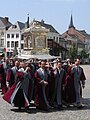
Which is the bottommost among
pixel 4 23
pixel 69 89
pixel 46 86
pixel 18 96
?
pixel 18 96

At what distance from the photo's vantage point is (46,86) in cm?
1272

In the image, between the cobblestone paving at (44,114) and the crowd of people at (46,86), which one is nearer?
the cobblestone paving at (44,114)

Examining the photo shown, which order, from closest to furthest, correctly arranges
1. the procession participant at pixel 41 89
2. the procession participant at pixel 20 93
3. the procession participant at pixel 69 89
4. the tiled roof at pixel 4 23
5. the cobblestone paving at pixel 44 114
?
the cobblestone paving at pixel 44 114
the procession participant at pixel 20 93
the procession participant at pixel 41 89
the procession participant at pixel 69 89
the tiled roof at pixel 4 23

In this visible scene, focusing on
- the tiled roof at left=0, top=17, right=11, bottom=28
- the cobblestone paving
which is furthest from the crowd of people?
the tiled roof at left=0, top=17, right=11, bottom=28

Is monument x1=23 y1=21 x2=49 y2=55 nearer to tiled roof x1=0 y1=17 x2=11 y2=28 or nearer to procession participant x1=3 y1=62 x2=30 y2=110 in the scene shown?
procession participant x1=3 y1=62 x2=30 y2=110

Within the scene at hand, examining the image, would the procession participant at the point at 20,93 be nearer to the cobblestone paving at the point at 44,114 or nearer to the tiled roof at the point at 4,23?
the cobblestone paving at the point at 44,114

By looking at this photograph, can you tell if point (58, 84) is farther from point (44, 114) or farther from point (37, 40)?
point (37, 40)

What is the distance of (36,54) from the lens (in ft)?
117

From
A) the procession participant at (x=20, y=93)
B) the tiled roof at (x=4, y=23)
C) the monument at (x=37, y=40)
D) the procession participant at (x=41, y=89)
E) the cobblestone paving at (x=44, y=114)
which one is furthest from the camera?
the tiled roof at (x=4, y=23)

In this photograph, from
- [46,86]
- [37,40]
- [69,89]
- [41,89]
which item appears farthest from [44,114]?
[37,40]

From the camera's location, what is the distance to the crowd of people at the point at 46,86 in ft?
40.3

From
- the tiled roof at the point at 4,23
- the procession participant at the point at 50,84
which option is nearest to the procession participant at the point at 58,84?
the procession participant at the point at 50,84

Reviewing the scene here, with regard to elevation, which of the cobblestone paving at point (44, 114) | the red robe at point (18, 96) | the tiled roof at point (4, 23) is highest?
the tiled roof at point (4, 23)

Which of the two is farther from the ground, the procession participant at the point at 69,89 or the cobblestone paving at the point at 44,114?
the procession participant at the point at 69,89
